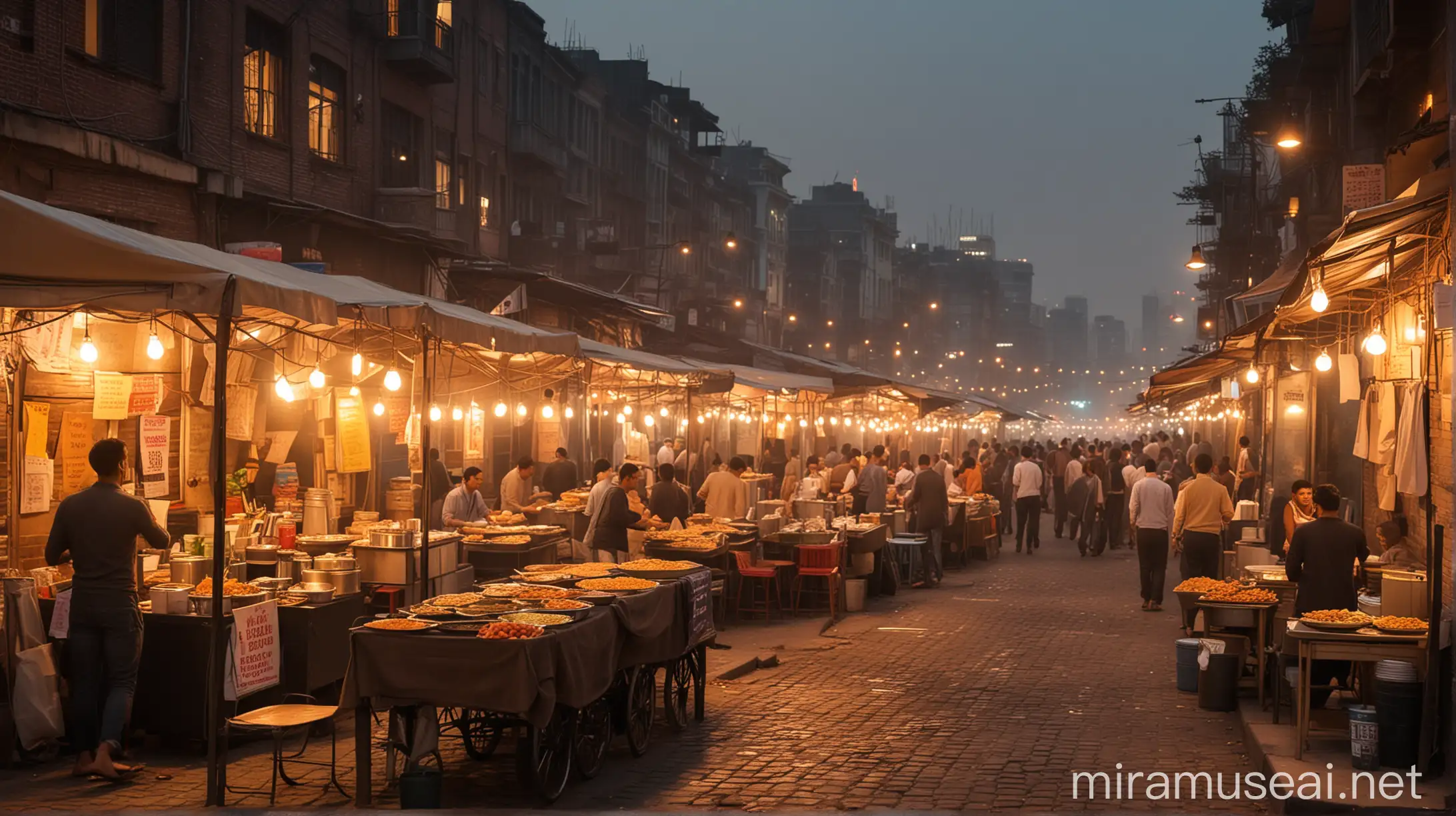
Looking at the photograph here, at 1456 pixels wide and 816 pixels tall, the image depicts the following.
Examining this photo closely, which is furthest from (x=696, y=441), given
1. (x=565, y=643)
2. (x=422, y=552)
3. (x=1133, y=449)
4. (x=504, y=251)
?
(x=565, y=643)

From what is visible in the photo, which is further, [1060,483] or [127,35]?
[1060,483]

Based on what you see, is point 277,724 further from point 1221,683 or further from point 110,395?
point 1221,683

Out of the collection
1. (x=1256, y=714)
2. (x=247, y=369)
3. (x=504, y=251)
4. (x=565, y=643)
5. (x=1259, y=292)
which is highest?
(x=504, y=251)

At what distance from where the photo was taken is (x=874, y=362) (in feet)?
378

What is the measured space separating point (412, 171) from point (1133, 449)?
22.0 meters

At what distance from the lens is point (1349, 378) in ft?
47.5

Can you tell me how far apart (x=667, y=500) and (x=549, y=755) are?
10.1 meters

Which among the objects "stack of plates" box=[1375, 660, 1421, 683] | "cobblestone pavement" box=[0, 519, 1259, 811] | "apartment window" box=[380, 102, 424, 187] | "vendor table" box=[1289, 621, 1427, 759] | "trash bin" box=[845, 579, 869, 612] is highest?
"apartment window" box=[380, 102, 424, 187]

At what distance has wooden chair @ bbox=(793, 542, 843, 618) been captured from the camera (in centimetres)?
1911

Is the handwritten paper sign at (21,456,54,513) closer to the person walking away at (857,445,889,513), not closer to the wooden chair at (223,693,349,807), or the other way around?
the wooden chair at (223,693,349,807)

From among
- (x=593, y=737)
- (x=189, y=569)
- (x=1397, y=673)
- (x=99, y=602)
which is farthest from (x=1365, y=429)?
(x=99, y=602)

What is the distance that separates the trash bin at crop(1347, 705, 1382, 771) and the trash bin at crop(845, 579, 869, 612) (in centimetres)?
1104

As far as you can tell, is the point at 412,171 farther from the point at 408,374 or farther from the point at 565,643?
the point at 565,643

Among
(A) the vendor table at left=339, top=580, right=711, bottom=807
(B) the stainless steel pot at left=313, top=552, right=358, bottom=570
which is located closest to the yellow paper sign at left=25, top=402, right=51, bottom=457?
(B) the stainless steel pot at left=313, top=552, right=358, bottom=570
